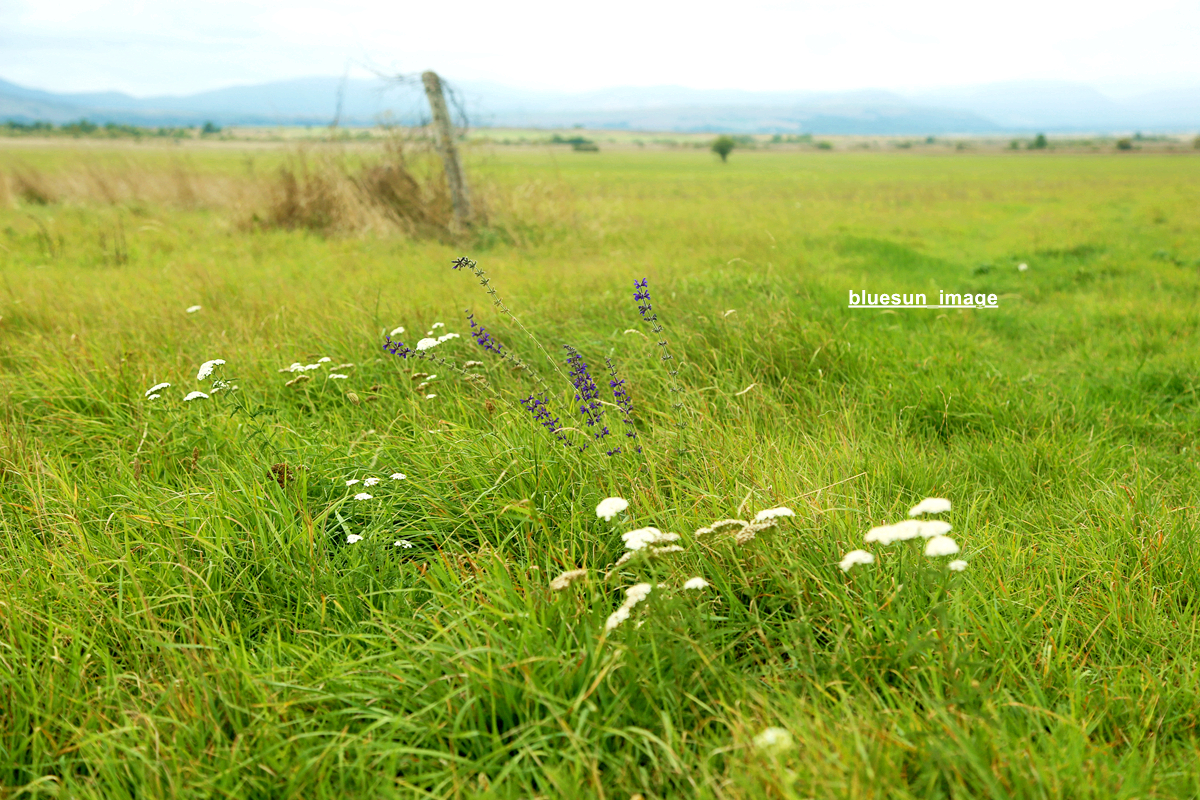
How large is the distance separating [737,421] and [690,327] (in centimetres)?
138

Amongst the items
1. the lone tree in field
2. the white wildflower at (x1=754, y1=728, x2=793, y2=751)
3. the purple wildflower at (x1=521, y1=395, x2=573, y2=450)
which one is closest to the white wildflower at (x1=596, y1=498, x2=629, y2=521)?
the white wildflower at (x1=754, y1=728, x2=793, y2=751)

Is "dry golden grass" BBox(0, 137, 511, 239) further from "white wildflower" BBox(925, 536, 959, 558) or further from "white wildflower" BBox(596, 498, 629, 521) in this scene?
"white wildflower" BBox(925, 536, 959, 558)

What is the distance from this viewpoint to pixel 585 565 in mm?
2324

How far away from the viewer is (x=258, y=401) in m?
4.03

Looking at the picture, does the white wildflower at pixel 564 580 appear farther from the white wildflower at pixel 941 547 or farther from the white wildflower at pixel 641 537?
the white wildflower at pixel 941 547

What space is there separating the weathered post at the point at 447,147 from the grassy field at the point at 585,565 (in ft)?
17.2

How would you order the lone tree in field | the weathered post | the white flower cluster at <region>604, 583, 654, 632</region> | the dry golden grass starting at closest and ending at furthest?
the white flower cluster at <region>604, 583, 654, 632</region> < the weathered post < the dry golden grass < the lone tree in field

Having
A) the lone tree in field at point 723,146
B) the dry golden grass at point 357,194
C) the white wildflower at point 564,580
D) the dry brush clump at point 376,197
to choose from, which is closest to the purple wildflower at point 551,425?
the white wildflower at point 564,580

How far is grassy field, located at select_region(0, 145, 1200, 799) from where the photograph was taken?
5.62 feet

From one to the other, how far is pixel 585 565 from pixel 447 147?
9688 millimetres

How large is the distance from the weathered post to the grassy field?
17.2 feet

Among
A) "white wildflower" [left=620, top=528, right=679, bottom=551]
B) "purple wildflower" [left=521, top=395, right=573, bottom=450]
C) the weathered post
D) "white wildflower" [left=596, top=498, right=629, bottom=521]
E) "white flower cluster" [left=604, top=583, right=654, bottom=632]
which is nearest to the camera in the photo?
"white flower cluster" [left=604, top=583, right=654, bottom=632]

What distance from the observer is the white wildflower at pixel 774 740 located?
1.54 m

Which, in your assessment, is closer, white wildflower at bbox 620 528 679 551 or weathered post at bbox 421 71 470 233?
white wildflower at bbox 620 528 679 551
